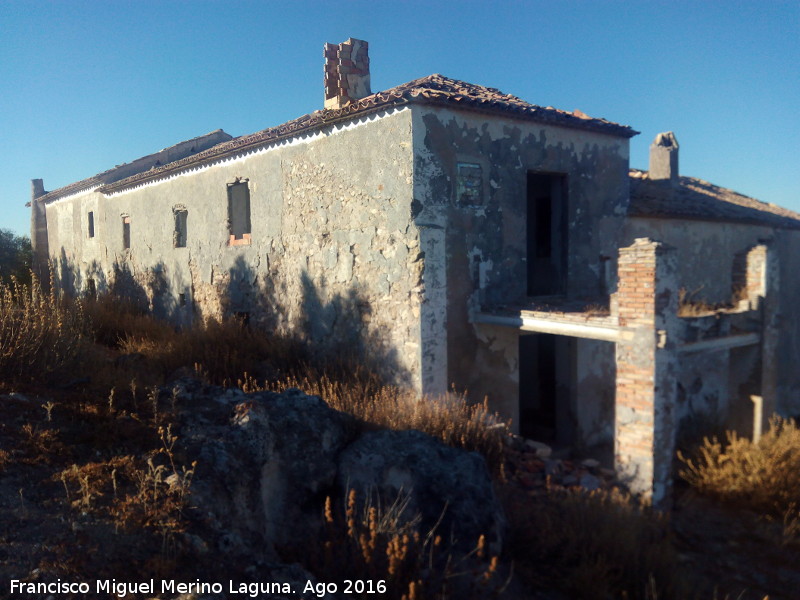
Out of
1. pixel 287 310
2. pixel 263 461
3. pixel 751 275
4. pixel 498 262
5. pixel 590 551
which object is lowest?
pixel 590 551

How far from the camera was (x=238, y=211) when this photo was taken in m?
12.7

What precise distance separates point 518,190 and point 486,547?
588 centimetres

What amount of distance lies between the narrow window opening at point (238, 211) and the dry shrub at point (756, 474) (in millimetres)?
9353

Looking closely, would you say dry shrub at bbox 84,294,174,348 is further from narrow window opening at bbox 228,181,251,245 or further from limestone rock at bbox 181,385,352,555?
limestone rock at bbox 181,385,352,555

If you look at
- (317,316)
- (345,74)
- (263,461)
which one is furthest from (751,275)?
(263,461)

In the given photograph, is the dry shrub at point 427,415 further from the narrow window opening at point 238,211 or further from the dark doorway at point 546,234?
the narrow window opening at point 238,211

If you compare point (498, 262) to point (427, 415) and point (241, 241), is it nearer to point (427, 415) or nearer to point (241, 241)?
point (427, 415)

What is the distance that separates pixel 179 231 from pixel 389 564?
12.0m

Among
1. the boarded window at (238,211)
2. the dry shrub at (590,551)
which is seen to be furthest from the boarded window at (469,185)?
the boarded window at (238,211)

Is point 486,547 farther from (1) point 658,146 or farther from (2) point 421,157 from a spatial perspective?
(1) point 658,146

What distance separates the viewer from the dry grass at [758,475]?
7922mm

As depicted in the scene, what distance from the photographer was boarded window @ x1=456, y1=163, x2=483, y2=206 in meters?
8.81

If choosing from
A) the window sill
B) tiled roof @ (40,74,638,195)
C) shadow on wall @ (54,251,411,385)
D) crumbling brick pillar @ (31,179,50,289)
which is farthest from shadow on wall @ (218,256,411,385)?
crumbling brick pillar @ (31,179,50,289)

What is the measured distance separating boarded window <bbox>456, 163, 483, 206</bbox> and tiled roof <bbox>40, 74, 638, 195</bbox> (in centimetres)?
87
